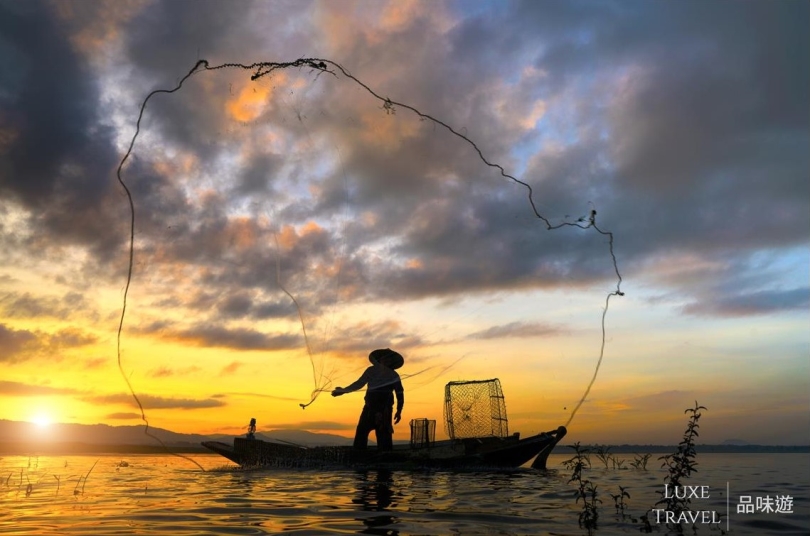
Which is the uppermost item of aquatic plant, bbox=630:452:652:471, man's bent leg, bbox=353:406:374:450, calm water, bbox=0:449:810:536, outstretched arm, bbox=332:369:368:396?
outstretched arm, bbox=332:369:368:396

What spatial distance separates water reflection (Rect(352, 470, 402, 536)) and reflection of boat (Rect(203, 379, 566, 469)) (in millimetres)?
A: 5792

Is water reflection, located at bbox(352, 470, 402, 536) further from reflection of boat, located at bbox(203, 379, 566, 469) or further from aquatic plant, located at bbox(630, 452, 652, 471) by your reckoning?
aquatic plant, located at bbox(630, 452, 652, 471)

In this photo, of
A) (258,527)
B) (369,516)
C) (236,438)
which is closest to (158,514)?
(258,527)

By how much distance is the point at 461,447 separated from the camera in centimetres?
2756

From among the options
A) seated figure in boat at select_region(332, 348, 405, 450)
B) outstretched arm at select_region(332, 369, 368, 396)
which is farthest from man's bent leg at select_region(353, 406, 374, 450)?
outstretched arm at select_region(332, 369, 368, 396)

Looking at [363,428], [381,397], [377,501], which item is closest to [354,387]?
[381,397]

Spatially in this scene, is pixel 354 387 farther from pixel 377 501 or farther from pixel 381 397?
pixel 377 501

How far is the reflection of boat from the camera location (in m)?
27.3

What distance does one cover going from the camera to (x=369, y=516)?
445 inches

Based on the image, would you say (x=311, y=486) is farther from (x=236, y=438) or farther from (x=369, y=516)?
(x=236, y=438)

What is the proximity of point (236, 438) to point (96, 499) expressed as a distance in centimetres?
1684

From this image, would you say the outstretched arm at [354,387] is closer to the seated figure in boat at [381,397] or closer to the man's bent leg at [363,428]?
the seated figure in boat at [381,397]

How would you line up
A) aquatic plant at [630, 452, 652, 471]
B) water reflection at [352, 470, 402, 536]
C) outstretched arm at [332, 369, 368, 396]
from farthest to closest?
1. aquatic plant at [630, 452, 652, 471]
2. outstretched arm at [332, 369, 368, 396]
3. water reflection at [352, 470, 402, 536]

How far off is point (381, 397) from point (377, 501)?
44.7 feet
